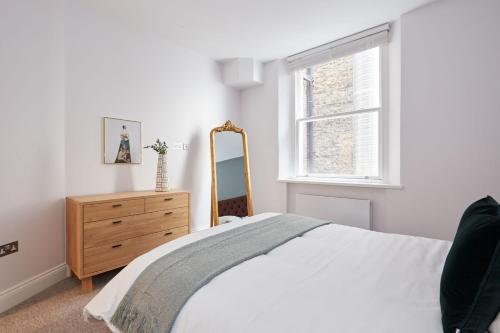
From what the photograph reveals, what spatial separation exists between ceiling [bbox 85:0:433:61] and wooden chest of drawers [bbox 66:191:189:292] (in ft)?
5.98

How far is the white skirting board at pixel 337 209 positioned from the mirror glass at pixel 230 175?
802 mm

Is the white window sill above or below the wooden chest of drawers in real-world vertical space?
above

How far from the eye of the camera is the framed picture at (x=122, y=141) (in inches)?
103

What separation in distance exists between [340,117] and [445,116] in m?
1.14

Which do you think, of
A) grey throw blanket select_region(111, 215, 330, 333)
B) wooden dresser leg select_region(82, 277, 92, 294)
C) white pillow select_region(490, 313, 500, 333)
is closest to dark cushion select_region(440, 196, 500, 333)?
white pillow select_region(490, 313, 500, 333)

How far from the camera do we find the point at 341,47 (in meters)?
3.05

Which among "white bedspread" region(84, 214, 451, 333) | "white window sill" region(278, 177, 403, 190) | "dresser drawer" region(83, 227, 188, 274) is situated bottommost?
"dresser drawer" region(83, 227, 188, 274)

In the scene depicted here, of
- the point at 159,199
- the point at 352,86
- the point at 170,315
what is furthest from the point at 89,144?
the point at 352,86

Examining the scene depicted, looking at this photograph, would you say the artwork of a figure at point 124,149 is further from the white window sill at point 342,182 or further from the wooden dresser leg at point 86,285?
the white window sill at point 342,182

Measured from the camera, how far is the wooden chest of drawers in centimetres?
208

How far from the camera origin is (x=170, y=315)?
94 cm

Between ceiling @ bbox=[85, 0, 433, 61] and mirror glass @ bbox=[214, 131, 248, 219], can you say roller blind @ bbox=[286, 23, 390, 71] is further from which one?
mirror glass @ bbox=[214, 131, 248, 219]

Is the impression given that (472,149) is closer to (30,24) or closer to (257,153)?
(257,153)

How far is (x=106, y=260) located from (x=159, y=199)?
2.28 feet
